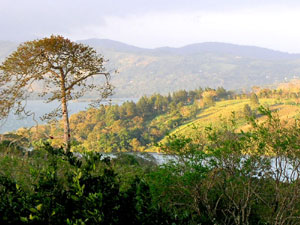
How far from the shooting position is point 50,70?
14.5 m

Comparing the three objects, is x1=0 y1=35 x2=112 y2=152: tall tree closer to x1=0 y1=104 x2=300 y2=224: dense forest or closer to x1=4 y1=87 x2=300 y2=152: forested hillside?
x1=0 y1=104 x2=300 y2=224: dense forest

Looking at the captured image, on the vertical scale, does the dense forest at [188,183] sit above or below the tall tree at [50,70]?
below

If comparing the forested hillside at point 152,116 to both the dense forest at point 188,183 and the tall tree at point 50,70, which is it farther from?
the dense forest at point 188,183

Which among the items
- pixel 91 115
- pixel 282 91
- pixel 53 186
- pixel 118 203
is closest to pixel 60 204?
pixel 53 186

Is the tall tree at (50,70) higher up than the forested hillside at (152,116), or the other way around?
the tall tree at (50,70)

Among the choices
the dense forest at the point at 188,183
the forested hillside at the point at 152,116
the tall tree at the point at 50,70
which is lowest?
the forested hillside at the point at 152,116

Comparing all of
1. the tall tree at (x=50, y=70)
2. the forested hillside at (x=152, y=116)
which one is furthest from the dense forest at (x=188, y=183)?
the forested hillside at (x=152, y=116)

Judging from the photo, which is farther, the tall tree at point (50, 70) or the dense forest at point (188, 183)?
the tall tree at point (50, 70)

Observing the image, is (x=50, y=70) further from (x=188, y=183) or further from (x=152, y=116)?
(x=152, y=116)

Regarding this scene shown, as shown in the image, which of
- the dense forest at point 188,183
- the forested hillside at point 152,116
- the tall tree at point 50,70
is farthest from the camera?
the forested hillside at point 152,116

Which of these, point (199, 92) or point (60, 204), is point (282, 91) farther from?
point (60, 204)

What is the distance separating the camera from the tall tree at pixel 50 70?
549 inches

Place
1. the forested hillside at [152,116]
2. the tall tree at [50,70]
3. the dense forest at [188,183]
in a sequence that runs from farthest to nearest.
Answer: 1. the forested hillside at [152,116]
2. the tall tree at [50,70]
3. the dense forest at [188,183]

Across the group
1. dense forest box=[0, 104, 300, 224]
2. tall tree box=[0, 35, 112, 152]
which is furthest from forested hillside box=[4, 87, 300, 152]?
dense forest box=[0, 104, 300, 224]
